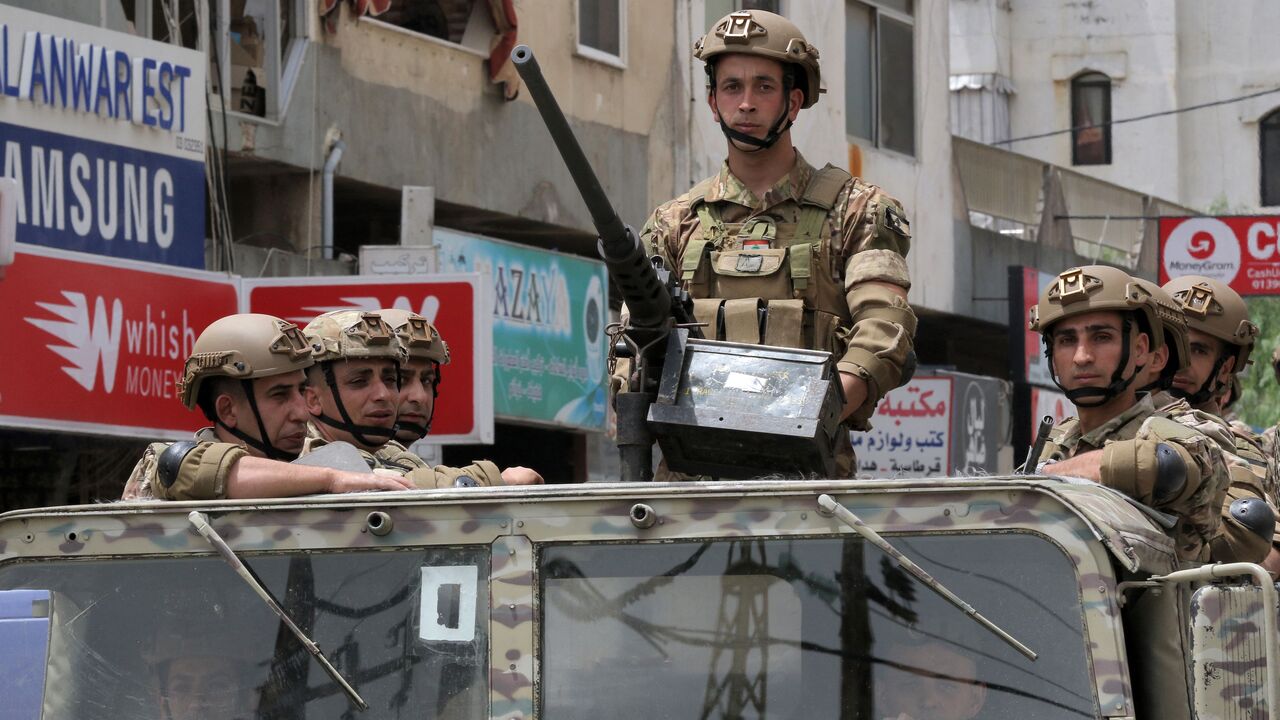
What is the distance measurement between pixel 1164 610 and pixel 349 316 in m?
2.81

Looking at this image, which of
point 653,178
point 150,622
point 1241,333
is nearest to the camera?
point 150,622

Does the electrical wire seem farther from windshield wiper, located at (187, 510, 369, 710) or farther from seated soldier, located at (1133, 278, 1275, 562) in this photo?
windshield wiper, located at (187, 510, 369, 710)

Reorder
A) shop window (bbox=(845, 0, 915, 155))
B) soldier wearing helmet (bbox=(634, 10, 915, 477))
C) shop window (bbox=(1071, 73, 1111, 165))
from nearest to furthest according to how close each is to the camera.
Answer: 1. soldier wearing helmet (bbox=(634, 10, 915, 477))
2. shop window (bbox=(845, 0, 915, 155))
3. shop window (bbox=(1071, 73, 1111, 165))

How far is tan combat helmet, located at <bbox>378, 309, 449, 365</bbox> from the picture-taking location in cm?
675

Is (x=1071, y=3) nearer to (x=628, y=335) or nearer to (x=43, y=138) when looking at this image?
(x=43, y=138)

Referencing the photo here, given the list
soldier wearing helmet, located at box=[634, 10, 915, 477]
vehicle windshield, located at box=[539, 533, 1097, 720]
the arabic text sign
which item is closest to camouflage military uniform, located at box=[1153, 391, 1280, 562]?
soldier wearing helmet, located at box=[634, 10, 915, 477]

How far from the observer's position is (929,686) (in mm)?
4285

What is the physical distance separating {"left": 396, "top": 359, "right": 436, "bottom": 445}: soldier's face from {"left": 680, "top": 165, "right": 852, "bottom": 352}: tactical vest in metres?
0.95

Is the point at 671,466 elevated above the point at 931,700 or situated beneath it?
elevated above

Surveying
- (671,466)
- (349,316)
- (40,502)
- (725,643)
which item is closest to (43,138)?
(40,502)

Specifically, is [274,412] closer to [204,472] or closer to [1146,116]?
[204,472]

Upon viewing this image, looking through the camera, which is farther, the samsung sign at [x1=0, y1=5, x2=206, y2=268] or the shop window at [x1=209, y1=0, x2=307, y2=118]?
the shop window at [x1=209, y1=0, x2=307, y2=118]

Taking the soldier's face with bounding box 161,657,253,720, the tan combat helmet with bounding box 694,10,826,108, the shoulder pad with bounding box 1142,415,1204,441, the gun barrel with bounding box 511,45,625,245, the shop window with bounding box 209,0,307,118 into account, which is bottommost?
the soldier's face with bounding box 161,657,253,720

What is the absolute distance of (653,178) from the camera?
19.4 metres
